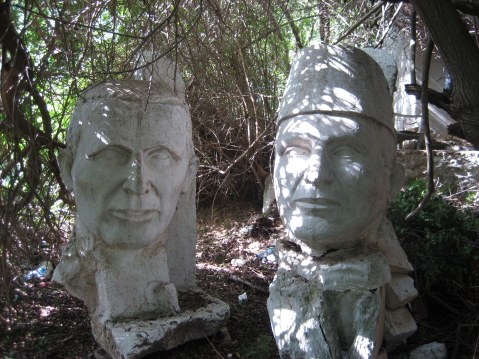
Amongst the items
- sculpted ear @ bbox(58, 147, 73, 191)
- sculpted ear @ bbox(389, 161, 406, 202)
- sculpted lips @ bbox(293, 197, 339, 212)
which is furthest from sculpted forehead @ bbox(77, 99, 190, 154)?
sculpted ear @ bbox(389, 161, 406, 202)

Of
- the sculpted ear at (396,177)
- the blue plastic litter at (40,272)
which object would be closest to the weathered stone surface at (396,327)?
the sculpted ear at (396,177)

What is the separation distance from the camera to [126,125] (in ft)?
9.25

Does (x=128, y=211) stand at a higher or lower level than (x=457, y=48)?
lower

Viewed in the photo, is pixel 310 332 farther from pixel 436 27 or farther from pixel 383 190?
pixel 436 27

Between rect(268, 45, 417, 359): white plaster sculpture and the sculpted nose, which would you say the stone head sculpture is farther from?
rect(268, 45, 417, 359): white plaster sculpture

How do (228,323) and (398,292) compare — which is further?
(228,323)

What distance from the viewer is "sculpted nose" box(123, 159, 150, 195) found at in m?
2.75

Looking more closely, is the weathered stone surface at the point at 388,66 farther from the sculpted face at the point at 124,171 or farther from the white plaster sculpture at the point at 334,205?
the sculpted face at the point at 124,171

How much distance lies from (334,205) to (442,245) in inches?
53.0

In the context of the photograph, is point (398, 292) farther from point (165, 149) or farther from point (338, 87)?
point (165, 149)

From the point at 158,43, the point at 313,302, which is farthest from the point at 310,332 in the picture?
the point at 158,43

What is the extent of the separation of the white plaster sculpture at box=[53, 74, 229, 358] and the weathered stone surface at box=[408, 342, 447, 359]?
1114 millimetres

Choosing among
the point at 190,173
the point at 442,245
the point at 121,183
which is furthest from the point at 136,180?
the point at 442,245

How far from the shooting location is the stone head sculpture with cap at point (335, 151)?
97.1 inches
